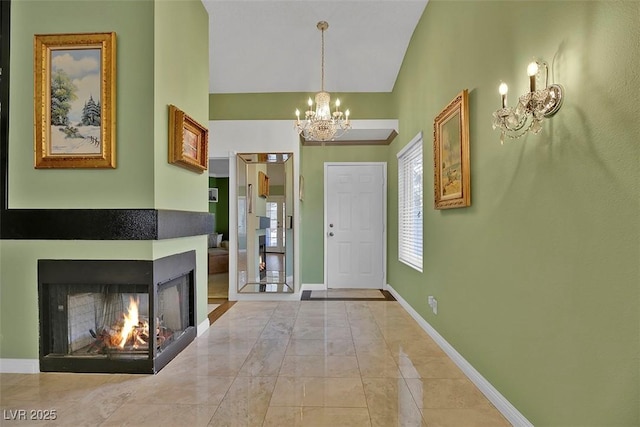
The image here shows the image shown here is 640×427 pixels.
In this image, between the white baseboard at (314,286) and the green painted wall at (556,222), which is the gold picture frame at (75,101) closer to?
the green painted wall at (556,222)

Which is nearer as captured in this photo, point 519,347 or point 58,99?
point 519,347

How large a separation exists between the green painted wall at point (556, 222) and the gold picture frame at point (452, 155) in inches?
2.7

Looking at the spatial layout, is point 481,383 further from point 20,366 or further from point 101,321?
point 20,366

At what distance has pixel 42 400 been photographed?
2.12 meters

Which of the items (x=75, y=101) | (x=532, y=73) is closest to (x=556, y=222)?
(x=532, y=73)

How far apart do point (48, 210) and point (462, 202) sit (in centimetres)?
295

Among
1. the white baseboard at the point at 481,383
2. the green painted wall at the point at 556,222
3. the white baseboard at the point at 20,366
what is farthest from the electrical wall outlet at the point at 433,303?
the white baseboard at the point at 20,366

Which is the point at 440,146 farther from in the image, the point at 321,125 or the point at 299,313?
the point at 299,313

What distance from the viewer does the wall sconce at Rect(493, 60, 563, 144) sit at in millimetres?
1549

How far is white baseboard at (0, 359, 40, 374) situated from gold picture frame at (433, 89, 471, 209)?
3.28m

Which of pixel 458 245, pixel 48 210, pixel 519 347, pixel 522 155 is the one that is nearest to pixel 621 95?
pixel 522 155

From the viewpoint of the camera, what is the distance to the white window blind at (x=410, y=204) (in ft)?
13.2

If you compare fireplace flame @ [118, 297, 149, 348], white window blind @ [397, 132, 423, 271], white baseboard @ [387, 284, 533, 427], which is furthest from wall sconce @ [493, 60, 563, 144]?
fireplace flame @ [118, 297, 149, 348]

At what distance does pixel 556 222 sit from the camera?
60.9 inches
